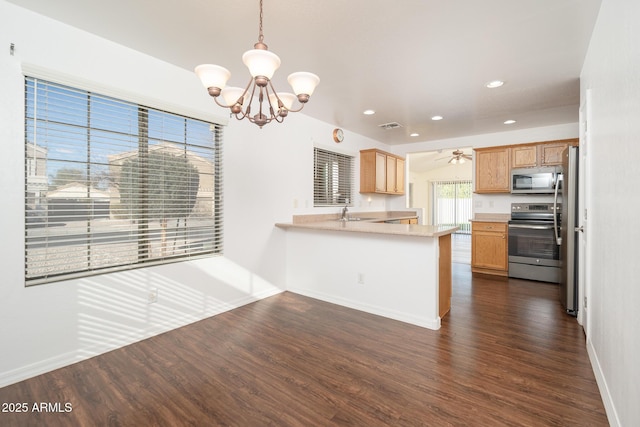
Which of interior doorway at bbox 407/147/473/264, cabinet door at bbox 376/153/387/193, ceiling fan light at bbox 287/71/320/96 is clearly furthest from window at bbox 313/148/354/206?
interior doorway at bbox 407/147/473/264

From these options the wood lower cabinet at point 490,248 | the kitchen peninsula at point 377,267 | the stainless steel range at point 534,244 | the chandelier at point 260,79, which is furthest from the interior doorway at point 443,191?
the chandelier at point 260,79

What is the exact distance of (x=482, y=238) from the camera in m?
5.18

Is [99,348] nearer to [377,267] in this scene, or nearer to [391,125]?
[377,267]

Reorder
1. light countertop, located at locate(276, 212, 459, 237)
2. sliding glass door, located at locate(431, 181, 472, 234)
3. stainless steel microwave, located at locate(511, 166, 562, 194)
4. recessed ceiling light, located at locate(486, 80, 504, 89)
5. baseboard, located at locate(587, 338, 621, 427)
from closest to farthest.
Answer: baseboard, located at locate(587, 338, 621, 427)
light countertop, located at locate(276, 212, 459, 237)
recessed ceiling light, located at locate(486, 80, 504, 89)
stainless steel microwave, located at locate(511, 166, 562, 194)
sliding glass door, located at locate(431, 181, 472, 234)

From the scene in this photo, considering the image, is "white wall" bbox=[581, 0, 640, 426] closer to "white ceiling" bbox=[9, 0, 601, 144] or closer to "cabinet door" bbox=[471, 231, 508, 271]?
"white ceiling" bbox=[9, 0, 601, 144]

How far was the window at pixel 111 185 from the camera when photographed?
222 cm

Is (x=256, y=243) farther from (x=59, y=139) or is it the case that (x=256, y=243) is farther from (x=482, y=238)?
(x=482, y=238)

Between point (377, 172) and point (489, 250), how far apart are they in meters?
2.27

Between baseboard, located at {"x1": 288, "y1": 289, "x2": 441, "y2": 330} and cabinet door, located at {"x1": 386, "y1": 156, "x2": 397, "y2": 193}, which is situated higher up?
cabinet door, located at {"x1": 386, "y1": 156, "x2": 397, "y2": 193}

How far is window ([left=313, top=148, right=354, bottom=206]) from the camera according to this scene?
193 inches

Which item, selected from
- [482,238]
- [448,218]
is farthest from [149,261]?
[448,218]

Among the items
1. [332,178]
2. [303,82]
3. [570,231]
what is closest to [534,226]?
[570,231]

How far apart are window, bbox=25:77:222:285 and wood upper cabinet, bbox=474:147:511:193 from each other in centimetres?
445

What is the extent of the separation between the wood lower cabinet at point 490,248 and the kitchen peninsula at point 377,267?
2.10m
